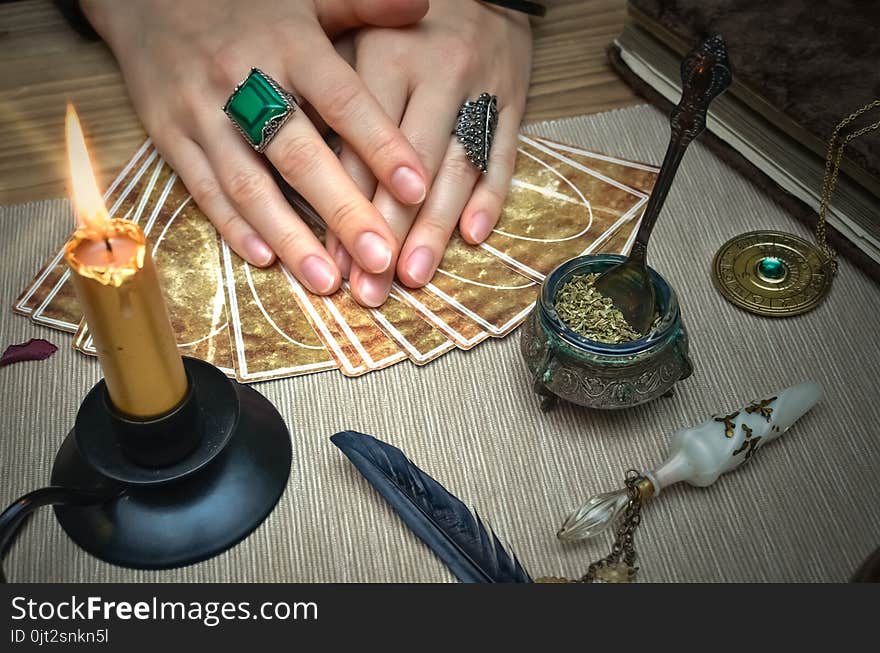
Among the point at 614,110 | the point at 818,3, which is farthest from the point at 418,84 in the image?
the point at 818,3

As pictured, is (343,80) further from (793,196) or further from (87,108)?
(793,196)

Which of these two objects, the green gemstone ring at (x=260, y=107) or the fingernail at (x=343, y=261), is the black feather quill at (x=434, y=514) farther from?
the green gemstone ring at (x=260, y=107)

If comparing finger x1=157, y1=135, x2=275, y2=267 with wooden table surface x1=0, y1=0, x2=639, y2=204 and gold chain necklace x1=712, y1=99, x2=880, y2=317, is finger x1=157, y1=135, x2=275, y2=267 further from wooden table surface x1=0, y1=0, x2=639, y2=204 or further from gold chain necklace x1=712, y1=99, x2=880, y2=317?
gold chain necklace x1=712, y1=99, x2=880, y2=317

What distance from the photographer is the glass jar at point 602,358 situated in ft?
2.97

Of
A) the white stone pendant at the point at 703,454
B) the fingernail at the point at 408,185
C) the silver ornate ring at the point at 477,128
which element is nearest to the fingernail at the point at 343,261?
the fingernail at the point at 408,185

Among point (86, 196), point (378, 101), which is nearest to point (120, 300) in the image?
point (86, 196)

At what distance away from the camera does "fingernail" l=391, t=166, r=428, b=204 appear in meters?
1.11

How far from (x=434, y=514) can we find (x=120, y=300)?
0.40 meters

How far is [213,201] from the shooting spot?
1188 mm

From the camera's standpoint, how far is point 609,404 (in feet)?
3.12

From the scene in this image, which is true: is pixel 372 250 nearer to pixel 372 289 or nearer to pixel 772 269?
pixel 372 289

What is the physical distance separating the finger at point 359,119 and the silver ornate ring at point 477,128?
11cm

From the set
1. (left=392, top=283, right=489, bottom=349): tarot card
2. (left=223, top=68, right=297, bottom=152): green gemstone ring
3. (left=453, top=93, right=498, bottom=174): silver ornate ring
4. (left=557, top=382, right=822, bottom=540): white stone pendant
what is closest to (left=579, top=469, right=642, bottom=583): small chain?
(left=557, top=382, right=822, bottom=540): white stone pendant

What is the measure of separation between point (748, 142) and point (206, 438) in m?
0.86
